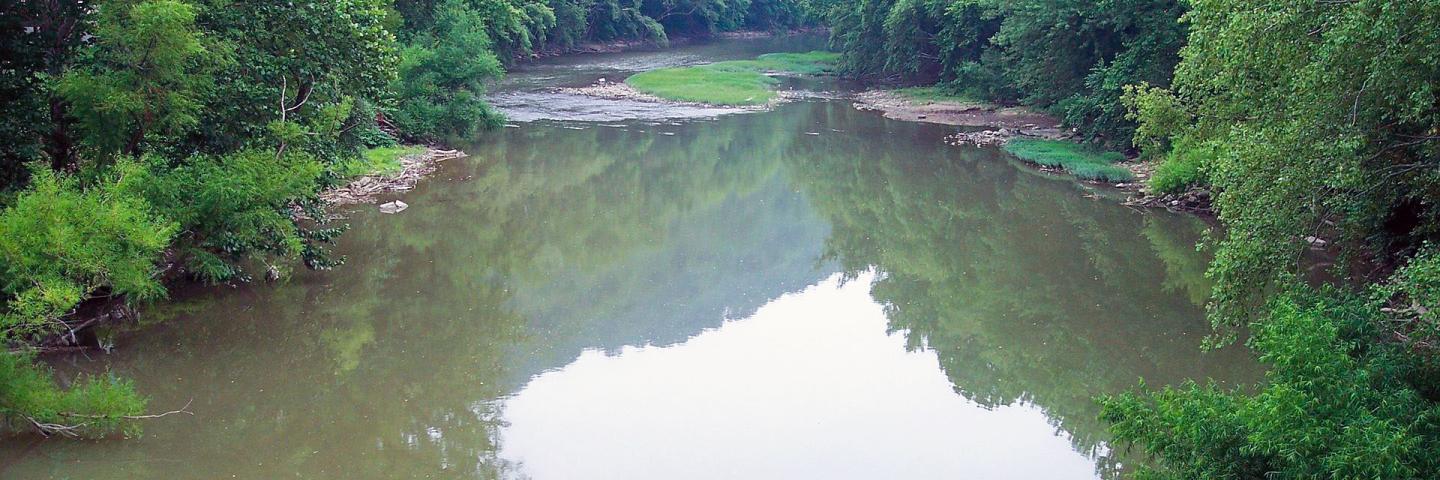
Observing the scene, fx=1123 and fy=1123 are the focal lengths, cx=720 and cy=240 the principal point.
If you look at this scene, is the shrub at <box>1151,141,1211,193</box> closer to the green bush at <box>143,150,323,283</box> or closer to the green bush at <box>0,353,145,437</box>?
the green bush at <box>143,150,323,283</box>

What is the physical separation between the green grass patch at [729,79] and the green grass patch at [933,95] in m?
5.67

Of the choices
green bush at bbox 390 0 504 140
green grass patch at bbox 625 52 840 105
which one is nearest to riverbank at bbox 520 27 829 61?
green grass patch at bbox 625 52 840 105

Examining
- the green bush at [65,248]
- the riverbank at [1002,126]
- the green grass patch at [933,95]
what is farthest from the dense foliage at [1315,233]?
the green grass patch at [933,95]

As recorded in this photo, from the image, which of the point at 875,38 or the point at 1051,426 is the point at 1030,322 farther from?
the point at 875,38

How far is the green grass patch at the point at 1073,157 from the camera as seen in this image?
2877cm

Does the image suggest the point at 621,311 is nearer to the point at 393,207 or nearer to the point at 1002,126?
the point at 393,207

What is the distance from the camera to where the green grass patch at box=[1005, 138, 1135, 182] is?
28.8 m

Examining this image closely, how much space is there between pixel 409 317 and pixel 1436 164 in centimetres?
1354

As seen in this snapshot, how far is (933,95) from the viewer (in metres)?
45.2

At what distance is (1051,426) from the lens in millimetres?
13750

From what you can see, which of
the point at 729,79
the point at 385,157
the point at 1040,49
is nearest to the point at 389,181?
the point at 385,157

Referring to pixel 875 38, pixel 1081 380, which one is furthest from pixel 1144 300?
pixel 875 38

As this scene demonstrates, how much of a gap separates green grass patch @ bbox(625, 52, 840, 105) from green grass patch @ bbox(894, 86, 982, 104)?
5.67 metres

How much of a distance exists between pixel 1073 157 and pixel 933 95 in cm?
1470
